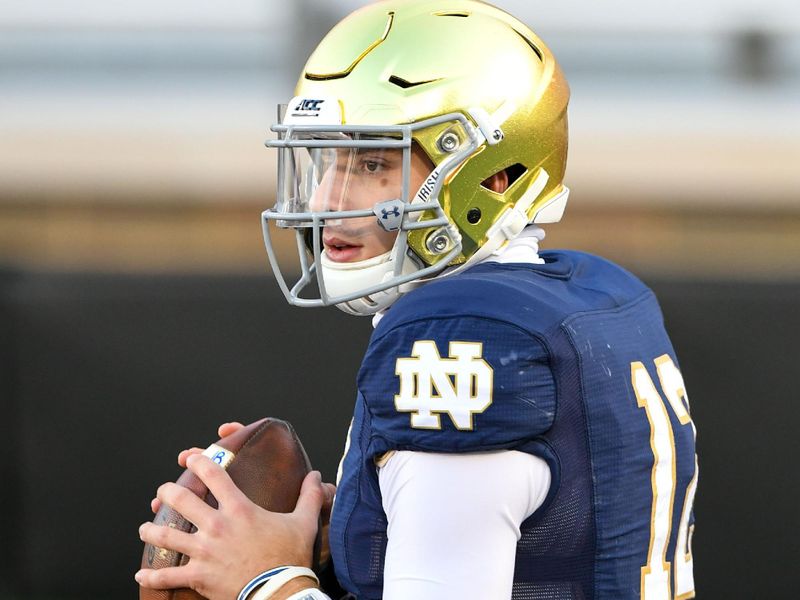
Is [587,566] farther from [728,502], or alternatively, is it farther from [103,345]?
[103,345]

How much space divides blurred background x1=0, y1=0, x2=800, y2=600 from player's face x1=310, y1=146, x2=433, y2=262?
1.64m

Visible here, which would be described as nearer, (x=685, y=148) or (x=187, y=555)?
(x=187, y=555)

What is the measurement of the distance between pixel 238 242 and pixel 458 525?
9.90 feet

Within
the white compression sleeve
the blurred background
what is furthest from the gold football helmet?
the blurred background

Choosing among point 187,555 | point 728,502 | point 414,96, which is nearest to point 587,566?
point 187,555

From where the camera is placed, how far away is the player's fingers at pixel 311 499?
1495 mm

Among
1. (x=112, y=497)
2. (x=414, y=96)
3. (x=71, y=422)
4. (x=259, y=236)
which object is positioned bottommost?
(x=112, y=497)

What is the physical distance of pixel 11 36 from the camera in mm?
5340

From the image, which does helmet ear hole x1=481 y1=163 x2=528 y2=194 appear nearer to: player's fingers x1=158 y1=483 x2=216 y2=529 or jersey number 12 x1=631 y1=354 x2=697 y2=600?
jersey number 12 x1=631 y1=354 x2=697 y2=600

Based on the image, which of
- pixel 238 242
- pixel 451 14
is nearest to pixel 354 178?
pixel 451 14

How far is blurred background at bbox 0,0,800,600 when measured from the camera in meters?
3.06

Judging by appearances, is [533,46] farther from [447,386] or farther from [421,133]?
[447,386]

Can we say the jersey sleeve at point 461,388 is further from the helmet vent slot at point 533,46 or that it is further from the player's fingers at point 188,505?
the helmet vent slot at point 533,46

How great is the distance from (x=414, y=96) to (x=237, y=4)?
4049 mm
